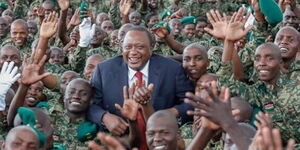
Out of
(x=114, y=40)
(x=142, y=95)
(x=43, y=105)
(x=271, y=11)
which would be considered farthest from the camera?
(x=114, y=40)

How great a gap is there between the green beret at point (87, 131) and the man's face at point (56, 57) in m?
2.86

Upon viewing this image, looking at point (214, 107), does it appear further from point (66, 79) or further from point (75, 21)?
point (75, 21)

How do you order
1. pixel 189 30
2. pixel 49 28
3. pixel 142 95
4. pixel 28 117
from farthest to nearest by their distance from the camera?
1. pixel 189 30
2. pixel 49 28
3. pixel 28 117
4. pixel 142 95

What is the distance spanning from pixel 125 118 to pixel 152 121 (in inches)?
32.4

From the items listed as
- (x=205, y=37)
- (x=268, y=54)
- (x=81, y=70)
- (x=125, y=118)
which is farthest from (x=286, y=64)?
→ (x=205, y=37)

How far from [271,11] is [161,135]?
2.49 m

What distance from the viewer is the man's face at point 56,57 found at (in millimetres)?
8105

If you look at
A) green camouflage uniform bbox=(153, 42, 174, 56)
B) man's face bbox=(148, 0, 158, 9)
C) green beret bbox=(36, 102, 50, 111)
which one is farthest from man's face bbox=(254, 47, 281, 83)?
man's face bbox=(148, 0, 158, 9)

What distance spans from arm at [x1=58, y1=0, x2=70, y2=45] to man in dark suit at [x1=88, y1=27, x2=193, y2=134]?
302 cm

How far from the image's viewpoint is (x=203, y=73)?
555 cm

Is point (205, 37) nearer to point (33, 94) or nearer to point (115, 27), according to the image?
point (115, 27)

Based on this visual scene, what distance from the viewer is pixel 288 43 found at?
570cm

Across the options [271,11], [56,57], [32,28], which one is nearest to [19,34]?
[56,57]

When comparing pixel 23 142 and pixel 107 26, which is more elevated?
pixel 107 26
